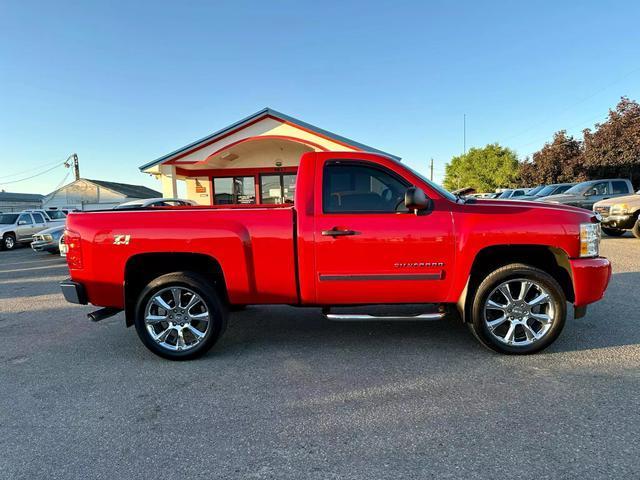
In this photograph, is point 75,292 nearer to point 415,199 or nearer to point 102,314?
point 102,314

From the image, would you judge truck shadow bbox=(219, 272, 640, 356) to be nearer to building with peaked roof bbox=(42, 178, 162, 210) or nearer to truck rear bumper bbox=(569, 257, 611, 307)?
truck rear bumper bbox=(569, 257, 611, 307)

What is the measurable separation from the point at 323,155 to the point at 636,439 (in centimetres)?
320

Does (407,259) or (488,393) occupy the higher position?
(407,259)

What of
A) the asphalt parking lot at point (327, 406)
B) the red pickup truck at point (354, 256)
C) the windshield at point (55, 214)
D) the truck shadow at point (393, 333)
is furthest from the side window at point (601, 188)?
the windshield at point (55, 214)

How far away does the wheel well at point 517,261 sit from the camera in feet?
11.9

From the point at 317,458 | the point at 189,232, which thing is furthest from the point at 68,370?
the point at 317,458

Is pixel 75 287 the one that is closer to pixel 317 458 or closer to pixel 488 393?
pixel 317 458

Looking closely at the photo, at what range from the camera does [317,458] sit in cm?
227

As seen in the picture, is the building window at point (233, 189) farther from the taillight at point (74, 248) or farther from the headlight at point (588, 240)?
the headlight at point (588, 240)

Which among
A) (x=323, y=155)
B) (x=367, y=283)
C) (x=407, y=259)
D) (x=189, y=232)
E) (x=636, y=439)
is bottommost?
(x=636, y=439)

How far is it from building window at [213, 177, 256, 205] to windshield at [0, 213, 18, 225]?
349 inches

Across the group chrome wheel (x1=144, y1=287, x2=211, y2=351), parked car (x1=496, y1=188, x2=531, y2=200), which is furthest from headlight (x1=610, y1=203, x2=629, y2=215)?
parked car (x1=496, y1=188, x2=531, y2=200)

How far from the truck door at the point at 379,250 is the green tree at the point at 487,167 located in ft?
222

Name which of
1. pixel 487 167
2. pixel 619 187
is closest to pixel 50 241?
pixel 619 187
